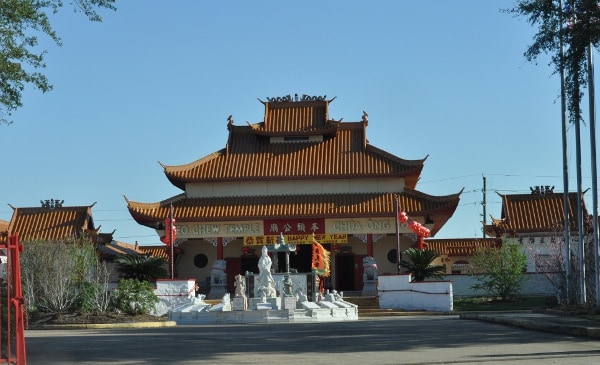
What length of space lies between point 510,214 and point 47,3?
3916cm

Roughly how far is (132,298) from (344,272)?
19.5 metres

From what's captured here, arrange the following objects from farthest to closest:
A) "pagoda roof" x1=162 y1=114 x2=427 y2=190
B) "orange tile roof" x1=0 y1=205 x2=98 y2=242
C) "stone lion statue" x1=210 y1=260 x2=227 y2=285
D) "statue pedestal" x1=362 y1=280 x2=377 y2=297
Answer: "orange tile roof" x1=0 y1=205 x2=98 y2=242 → "pagoda roof" x1=162 y1=114 x2=427 y2=190 → "stone lion statue" x1=210 y1=260 x2=227 y2=285 → "statue pedestal" x1=362 y1=280 x2=377 y2=297

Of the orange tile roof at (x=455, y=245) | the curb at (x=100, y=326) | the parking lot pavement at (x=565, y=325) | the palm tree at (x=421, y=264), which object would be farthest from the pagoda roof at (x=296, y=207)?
the parking lot pavement at (x=565, y=325)

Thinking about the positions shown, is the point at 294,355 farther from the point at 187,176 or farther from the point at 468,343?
the point at 187,176

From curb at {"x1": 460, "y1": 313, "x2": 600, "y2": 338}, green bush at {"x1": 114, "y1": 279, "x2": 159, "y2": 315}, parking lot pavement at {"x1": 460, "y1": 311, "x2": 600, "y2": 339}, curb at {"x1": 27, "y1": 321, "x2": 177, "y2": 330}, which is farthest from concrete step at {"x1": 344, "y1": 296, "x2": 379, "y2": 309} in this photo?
curb at {"x1": 460, "y1": 313, "x2": 600, "y2": 338}

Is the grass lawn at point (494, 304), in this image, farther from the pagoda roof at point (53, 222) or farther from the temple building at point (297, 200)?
the pagoda roof at point (53, 222)

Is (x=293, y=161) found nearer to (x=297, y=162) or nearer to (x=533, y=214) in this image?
(x=297, y=162)

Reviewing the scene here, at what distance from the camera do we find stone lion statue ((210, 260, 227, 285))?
48062mm

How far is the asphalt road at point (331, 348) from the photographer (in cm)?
1448

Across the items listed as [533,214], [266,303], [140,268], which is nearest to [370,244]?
[533,214]

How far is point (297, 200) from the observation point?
165 feet

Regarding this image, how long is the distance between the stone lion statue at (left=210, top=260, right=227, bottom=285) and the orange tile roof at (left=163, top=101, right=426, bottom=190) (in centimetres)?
470

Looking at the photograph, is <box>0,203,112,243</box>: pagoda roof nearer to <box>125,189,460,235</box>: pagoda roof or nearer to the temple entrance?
<box>125,189,460,235</box>: pagoda roof

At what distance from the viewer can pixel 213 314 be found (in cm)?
3228
